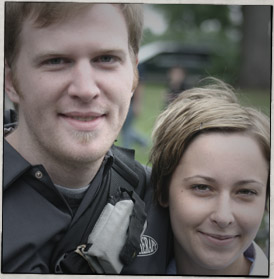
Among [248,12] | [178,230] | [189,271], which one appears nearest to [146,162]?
[178,230]

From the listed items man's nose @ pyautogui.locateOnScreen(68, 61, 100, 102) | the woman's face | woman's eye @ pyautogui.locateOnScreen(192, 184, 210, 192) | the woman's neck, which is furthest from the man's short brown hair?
the woman's neck

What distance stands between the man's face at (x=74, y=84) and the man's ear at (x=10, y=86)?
0.02 meters

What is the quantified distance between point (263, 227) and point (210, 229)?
0.39 meters

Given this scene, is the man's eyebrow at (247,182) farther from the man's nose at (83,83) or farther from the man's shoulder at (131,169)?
the man's nose at (83,83)

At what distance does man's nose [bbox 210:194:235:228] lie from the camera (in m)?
2.37

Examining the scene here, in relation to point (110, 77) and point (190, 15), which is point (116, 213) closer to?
point (110, 77)

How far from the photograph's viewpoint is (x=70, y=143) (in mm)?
2350

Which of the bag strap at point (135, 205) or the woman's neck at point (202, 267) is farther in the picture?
the woman's neck at point (202, 267)

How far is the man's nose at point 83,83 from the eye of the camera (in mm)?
2279

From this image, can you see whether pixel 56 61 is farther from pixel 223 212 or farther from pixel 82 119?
pixel 223 212

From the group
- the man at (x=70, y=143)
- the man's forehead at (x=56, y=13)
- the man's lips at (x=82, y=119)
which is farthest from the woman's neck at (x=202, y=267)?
the man's forehead at (x=56, y=13)

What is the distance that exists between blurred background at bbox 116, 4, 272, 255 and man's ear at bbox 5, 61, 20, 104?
0.63 meters

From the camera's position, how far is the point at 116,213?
238 centimetres

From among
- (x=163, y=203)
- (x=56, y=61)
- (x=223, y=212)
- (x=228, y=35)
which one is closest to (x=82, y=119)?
(x=56, y=61)
